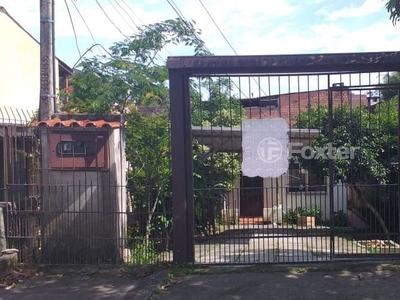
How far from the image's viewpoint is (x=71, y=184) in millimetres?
6887

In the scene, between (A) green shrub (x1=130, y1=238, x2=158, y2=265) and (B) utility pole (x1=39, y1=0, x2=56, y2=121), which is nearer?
(A) green shrub (x1=130, y1=238, x2=158, y2=265)

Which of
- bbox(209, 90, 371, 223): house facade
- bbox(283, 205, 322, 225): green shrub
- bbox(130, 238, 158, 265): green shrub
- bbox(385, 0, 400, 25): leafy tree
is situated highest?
bbox(385, 0, 400, 25): leafy tree

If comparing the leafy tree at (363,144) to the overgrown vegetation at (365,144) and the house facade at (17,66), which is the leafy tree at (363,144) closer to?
the overgrown vegetation at (365,144)

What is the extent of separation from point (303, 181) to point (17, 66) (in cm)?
922

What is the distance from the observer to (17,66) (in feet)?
46.6

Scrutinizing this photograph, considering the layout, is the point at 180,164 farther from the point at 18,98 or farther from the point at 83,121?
the point at 18,98

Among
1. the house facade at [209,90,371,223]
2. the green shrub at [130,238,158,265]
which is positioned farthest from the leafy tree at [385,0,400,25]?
the green shrub at [130,238,158,265]

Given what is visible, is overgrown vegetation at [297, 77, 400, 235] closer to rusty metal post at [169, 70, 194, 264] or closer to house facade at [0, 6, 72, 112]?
rusty metal post at [169, 70, 194, 264]

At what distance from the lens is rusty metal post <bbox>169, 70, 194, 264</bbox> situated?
21.8 feet

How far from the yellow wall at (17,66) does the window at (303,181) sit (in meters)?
7.80

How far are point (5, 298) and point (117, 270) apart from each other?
149 centimetres

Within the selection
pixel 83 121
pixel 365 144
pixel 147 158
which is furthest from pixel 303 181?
pixel 83 121

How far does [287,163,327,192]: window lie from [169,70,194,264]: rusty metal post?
5.02 feet

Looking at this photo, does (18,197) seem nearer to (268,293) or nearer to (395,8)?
(268,293)
